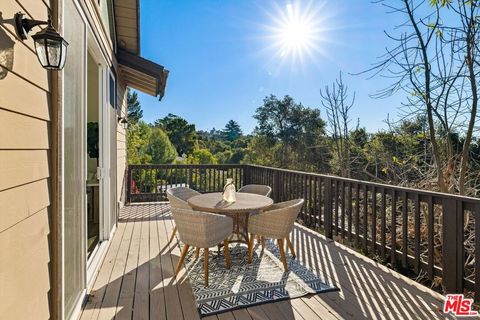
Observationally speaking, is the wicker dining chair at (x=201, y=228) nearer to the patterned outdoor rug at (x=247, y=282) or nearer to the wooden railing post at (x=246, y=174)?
the patterned outdoor rug at (x=247, y=282)

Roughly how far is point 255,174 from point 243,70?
1423 cm

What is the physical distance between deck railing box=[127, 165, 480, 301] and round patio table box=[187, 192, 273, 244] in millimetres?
1173

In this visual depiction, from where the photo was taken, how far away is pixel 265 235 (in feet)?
10.1

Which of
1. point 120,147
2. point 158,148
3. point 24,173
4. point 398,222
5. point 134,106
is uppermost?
point 134,106

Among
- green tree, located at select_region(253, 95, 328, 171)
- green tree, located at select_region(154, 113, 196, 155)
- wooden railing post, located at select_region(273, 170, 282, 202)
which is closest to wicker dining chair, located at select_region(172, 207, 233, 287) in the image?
wooden railing post, located at select_region(273, 170, 282, 202)

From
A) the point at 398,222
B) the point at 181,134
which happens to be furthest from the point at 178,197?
the point at 181,134

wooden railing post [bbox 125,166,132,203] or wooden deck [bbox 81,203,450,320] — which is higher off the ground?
wooden railing post [bbox 125,166,132,203]

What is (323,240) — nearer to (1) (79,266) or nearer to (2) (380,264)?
(2) (380,264)

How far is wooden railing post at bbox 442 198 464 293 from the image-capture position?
2.44 metres

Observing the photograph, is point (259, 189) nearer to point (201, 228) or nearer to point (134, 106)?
point (201, 228)

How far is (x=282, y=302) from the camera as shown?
2.38 m

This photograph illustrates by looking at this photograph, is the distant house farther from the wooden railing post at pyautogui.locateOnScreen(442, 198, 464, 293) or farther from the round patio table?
the wooden railing post at pyautogui.locateOnScreen(442, 198, 464, 293)
